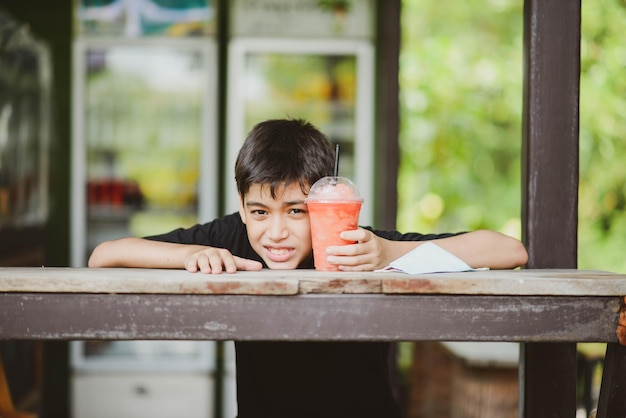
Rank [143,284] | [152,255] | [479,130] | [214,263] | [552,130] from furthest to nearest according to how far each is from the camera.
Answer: [479,130]
[552,130]
[152,255]
[214,263]
[143,284]

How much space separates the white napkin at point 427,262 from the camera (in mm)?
1665

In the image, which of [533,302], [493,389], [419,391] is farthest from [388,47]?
[533,302]

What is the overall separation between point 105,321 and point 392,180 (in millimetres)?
3124

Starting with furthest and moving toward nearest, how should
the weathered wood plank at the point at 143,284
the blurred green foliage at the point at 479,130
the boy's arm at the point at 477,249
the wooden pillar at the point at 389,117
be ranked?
the blurred green foliage at the point at 479,130
the wooden pillar at the point at 389,117
the boy's arm at the point at 477,249
the weathered wood plank at the point at 143,284

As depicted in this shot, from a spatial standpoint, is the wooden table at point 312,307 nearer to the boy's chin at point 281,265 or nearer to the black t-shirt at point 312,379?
the boy's chin at point 281,265

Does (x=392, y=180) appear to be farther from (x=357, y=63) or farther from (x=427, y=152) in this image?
(x=427, y=152)

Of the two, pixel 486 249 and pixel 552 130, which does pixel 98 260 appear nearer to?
pixel 486 249

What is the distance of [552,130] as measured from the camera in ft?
6.55

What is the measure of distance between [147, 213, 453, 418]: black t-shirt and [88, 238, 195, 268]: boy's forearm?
0.59ft

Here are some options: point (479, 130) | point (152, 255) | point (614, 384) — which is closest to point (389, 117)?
point (152, 255)

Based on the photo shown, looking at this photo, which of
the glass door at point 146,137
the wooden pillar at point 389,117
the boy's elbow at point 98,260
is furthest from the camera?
the glass door at point 146,137

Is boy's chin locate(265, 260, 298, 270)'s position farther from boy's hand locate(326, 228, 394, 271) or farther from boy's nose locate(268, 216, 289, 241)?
boy's hand locate(326, 228, 394, 271)

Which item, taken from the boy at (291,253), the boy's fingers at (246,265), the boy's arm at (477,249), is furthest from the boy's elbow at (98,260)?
the boy's arm at (477,249)

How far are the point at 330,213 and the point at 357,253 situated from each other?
114mm
